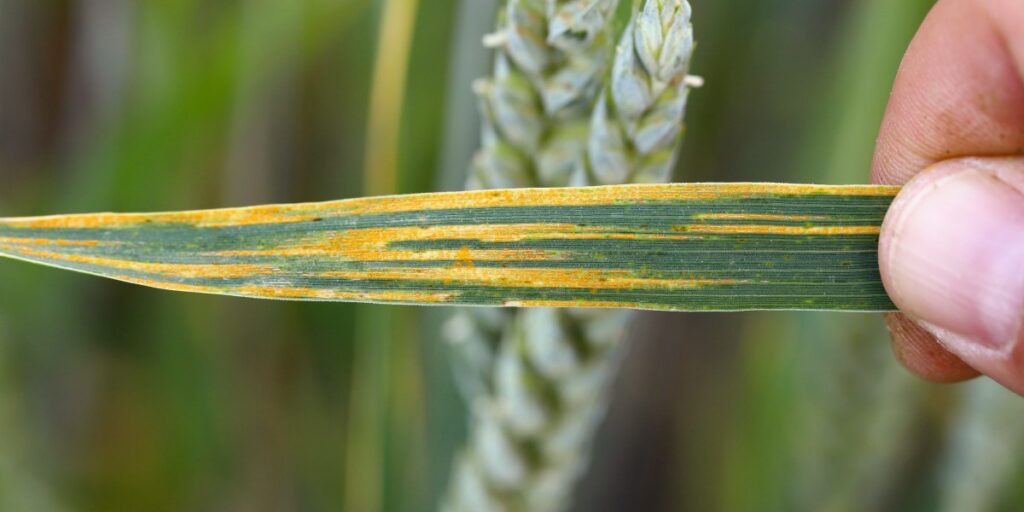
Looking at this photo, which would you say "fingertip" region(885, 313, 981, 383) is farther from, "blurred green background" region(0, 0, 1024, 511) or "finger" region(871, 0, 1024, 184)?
"blurred green background" region(0, 0, 1024, 511)

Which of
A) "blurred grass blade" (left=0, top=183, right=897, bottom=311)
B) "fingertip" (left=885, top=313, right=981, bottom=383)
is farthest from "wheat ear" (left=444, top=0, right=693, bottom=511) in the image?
"fingertip" (left=885, top=313, right=981, bottom=383)

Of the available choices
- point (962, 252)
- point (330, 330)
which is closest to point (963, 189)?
point (962, 252)

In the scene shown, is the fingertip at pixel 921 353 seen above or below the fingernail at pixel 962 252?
below

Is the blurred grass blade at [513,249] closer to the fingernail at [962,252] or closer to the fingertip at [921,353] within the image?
the fingernail at [962,252]

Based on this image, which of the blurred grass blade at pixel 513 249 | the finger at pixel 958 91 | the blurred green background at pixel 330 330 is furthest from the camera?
the blurred green background at pixel 330 330

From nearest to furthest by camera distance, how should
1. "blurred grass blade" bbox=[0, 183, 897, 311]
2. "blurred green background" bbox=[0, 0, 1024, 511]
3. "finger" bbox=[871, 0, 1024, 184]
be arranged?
"blurred grass blade" bbox=[0, 183, 897, 311]
"finger" bbox=[871, 0, 1024, 184]
"blurred green background" bbox=[0, 0, 1024, 511]

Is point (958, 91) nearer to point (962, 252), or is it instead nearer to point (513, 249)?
point (962, 252)

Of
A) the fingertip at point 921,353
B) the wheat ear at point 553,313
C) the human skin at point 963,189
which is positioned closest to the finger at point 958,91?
the human skin at point 963,189

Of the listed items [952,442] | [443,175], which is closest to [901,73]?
[443,175]

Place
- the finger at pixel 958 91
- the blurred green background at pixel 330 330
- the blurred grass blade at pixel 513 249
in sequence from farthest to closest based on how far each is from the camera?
the blurred green background at pixel 330 330 → the finger at pixel 958 91 → the blurred grass blade at pixel 513 249
